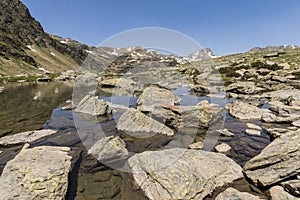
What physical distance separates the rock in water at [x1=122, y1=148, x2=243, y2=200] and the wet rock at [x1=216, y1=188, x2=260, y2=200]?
0.49 metres

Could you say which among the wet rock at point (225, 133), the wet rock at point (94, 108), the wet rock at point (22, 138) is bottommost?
the wet rock at point (22, 138)

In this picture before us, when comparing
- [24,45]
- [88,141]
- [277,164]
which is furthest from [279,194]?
[24,45]

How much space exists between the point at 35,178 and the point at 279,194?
28.3 feet

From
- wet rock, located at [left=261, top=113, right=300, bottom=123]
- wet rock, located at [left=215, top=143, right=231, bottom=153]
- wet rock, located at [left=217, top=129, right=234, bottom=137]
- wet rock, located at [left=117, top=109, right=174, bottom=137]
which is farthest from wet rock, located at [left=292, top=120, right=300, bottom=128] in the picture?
wet rock, located at [left=117, top=109, right=174, bottom=137]

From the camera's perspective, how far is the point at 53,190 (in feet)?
20.6

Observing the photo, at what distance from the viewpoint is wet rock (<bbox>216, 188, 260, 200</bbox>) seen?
19.8ft

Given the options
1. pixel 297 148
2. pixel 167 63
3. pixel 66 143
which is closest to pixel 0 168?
pixel 66 143

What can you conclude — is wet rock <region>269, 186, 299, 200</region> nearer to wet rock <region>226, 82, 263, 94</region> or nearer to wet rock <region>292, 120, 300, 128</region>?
wet rock <region>292, 120, 300, 128</region>

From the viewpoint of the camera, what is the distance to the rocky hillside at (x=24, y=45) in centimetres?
11212

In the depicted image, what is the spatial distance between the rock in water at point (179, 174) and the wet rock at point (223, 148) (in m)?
1.70

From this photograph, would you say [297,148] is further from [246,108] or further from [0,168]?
[0,168]

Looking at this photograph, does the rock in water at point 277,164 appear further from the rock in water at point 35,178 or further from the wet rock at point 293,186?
the rock in water at point 35,178

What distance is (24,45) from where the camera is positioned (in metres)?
152

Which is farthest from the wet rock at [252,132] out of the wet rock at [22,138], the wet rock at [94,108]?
the wet rock at [22,138]
